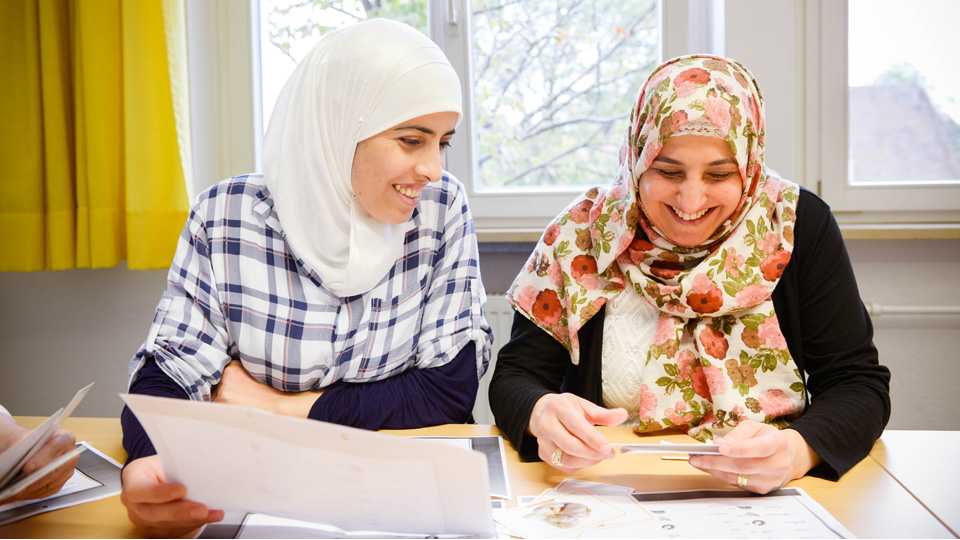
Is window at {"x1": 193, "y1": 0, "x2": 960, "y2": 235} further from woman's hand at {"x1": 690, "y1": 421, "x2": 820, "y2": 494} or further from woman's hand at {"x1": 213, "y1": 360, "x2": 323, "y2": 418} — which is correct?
woman's hand at {"x1": 690, "y1": 421, "x2": 820, "y2": 494}

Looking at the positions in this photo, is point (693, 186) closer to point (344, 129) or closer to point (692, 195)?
point (692, 195)

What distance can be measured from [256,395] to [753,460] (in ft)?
2.63

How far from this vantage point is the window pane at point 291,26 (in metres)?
2.31

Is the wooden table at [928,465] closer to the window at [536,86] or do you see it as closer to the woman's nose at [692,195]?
the woman's nose at [692,195]

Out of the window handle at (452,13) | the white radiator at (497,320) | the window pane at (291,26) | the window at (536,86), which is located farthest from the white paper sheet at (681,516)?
the window pane at (291,26)

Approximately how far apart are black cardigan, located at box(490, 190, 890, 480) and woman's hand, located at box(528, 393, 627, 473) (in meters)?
0.07

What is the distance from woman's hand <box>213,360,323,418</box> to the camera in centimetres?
116

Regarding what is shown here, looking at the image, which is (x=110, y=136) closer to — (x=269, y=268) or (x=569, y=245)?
(x=269, y=268)

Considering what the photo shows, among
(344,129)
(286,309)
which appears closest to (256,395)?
(286,309)

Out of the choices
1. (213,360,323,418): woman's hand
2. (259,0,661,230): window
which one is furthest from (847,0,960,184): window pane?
(213,360,323,418): woman's hand

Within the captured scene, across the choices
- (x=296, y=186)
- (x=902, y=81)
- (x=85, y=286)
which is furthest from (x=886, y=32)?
(x=85, y=286)

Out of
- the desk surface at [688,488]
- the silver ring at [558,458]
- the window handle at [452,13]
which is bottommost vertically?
the desk surface at [688,488]

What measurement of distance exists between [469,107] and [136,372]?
1443 millimetres

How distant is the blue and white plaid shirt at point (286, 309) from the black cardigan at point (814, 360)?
0.43 ft
